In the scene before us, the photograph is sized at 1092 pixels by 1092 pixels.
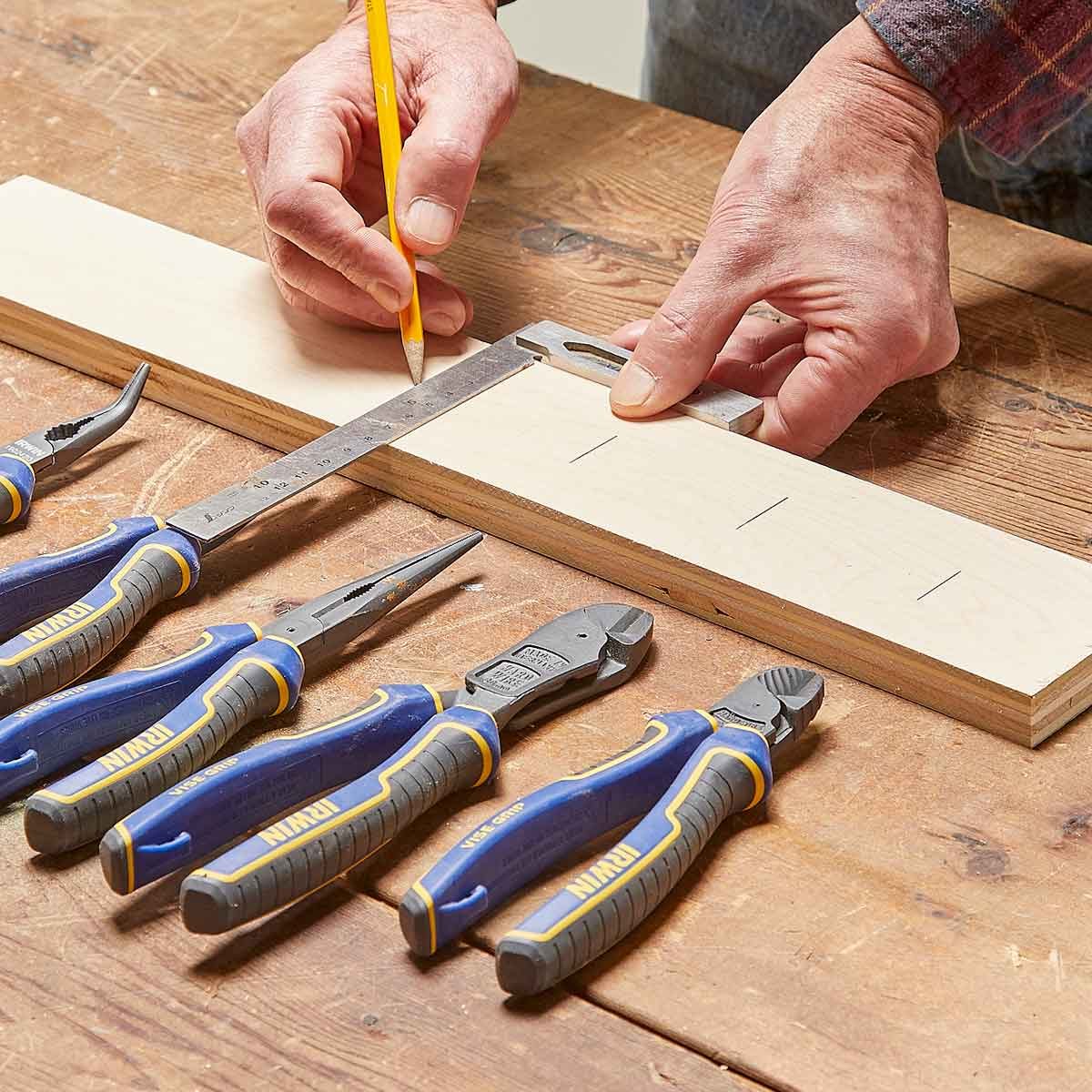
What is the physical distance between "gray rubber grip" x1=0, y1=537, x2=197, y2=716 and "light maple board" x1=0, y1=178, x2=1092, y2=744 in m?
0.27

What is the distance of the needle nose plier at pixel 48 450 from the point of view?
4.00 feet

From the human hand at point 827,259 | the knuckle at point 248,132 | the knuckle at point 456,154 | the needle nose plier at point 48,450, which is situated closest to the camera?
the needle nose plier at point 48,450

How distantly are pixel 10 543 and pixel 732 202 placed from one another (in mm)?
684

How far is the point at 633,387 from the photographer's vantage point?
1.33 metres

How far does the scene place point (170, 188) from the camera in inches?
70.3

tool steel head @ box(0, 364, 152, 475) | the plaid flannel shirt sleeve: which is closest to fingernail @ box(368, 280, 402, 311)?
tool steel head @ box(0, 364, 152, 475)

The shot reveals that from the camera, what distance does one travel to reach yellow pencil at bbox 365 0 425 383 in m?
1.41

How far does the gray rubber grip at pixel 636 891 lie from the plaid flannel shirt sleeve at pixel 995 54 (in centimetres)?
77

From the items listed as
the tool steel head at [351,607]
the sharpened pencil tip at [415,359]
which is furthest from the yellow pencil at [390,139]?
the tool steel head at [351,607]

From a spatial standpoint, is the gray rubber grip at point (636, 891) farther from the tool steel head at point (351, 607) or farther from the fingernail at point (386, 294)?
the fingernail at point (386, 294)

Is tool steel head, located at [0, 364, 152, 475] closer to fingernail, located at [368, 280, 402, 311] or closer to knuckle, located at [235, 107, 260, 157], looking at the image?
fingernail, located at [368, 280, 402, 311]

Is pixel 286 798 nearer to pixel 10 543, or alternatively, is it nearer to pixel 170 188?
pixel 10 543

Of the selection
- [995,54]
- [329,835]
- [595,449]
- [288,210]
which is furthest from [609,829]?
[995,54]

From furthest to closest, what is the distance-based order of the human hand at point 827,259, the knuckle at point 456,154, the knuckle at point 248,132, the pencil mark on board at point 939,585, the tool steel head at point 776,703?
1. the knuckle at point 248,132
2. the knuckle at point 456,154
3. the human hand at point 827,259
4. the pencil mark on board at point 939,585
5. the tool steel head at point 776,703
